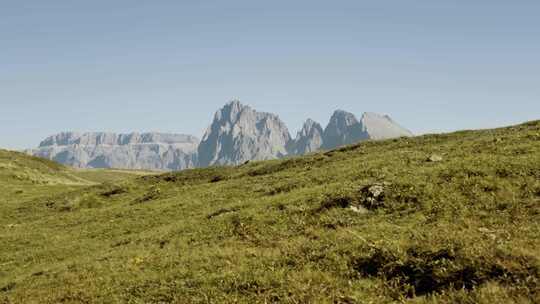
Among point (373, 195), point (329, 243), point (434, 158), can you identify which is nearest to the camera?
point (329, 243)

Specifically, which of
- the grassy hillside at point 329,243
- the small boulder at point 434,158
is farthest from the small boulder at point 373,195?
the small boulder at point 434,158

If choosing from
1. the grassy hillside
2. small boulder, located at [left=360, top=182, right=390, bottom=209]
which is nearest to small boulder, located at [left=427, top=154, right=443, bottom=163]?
the grassy hillside

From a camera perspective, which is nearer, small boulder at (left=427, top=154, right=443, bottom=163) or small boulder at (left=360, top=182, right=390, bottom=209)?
small boulder at (left=360, top=182, right=390, bottom=209)

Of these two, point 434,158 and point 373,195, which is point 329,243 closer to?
point 373,195

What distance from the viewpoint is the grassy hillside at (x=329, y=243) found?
12.4 meters

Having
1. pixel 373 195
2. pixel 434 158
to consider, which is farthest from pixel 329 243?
pixel 434 158

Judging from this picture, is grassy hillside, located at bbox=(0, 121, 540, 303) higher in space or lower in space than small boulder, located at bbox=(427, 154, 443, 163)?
lower

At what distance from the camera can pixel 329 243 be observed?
16.7 metres

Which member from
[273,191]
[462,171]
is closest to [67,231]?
[273,191]

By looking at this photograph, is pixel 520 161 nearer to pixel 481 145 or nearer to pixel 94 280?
pixel 481 145

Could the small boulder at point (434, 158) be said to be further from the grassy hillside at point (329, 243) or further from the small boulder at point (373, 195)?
the small boulder at point (373, 195)

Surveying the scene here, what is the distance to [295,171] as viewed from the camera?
3966 centimetres

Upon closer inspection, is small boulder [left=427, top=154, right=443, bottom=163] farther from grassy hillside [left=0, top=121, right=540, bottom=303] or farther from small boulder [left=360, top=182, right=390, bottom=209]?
small boulder [left=360, top=182, right=390, bottom=209]

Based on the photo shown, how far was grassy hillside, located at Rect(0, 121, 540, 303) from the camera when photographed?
12438 millimetres
